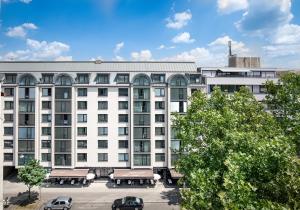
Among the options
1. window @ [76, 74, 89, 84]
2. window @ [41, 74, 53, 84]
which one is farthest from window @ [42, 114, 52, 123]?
window @ [76, 74, 89, 84]

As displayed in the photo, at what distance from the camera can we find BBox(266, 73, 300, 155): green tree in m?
38.9

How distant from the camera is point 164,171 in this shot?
7394 cm

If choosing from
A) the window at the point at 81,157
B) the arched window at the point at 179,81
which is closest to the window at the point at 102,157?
the window at the point at 81,157

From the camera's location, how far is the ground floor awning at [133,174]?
68.9 metres

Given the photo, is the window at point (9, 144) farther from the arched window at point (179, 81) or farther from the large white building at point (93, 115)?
the arched window at point (179, 81)

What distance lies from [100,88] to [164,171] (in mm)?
21908

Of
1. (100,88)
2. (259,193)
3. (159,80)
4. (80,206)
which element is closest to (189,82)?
(159,80)

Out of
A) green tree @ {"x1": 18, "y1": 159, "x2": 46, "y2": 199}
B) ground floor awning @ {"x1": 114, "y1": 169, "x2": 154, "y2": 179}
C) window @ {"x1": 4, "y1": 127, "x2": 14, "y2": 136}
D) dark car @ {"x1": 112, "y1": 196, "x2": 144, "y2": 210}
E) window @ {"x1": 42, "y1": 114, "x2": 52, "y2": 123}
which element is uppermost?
window @ {"x1": 42, "y1": 114, "x2": 52, "y2": 123}

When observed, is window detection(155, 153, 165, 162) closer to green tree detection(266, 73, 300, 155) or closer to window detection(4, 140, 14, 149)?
window detection(4, 140, 14, 149)

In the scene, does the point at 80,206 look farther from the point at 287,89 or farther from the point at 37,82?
the point at 287,89

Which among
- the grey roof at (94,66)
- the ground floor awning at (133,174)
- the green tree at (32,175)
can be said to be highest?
the grey roof at (94,66)

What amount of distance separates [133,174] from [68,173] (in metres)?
13.0

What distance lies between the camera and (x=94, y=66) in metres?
77.2

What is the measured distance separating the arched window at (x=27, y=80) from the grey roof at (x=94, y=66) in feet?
6.71
